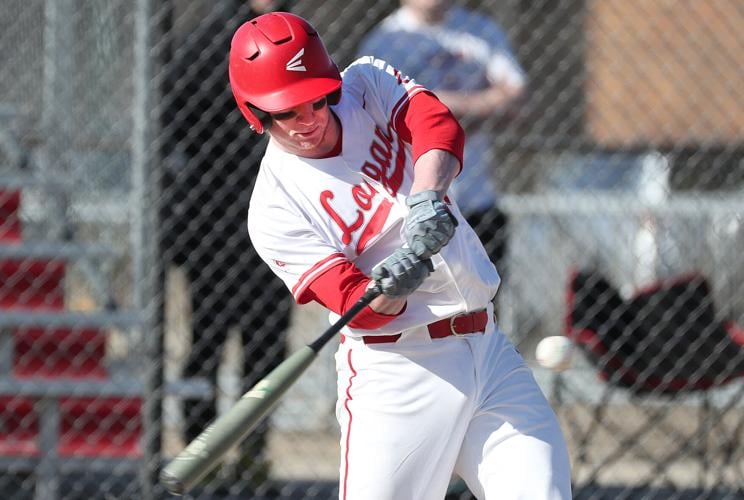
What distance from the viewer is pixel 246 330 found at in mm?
4652

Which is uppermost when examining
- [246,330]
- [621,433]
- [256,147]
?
[256,147]

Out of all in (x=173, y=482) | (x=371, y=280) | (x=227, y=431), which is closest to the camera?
(x=173, y=482)

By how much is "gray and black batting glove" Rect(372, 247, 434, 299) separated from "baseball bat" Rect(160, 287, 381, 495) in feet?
0.13

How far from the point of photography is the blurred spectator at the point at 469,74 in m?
4.54

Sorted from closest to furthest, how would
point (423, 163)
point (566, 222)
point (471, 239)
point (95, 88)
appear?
point (423, 163) < point (471, 239) < point (95, 88) < point (566, 222)

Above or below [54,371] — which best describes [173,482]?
above

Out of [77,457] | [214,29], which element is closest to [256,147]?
[214,29]

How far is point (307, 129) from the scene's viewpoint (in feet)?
9.20

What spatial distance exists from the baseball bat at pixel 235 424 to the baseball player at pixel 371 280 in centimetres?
14

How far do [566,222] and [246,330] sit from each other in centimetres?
271

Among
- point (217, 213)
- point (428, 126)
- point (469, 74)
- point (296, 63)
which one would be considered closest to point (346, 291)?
point (428, 126)

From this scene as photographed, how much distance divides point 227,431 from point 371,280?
1.65 ft

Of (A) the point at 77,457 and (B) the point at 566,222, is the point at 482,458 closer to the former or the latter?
(A) the point at 77,457

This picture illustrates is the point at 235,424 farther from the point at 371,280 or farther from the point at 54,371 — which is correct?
the point at 54,371
